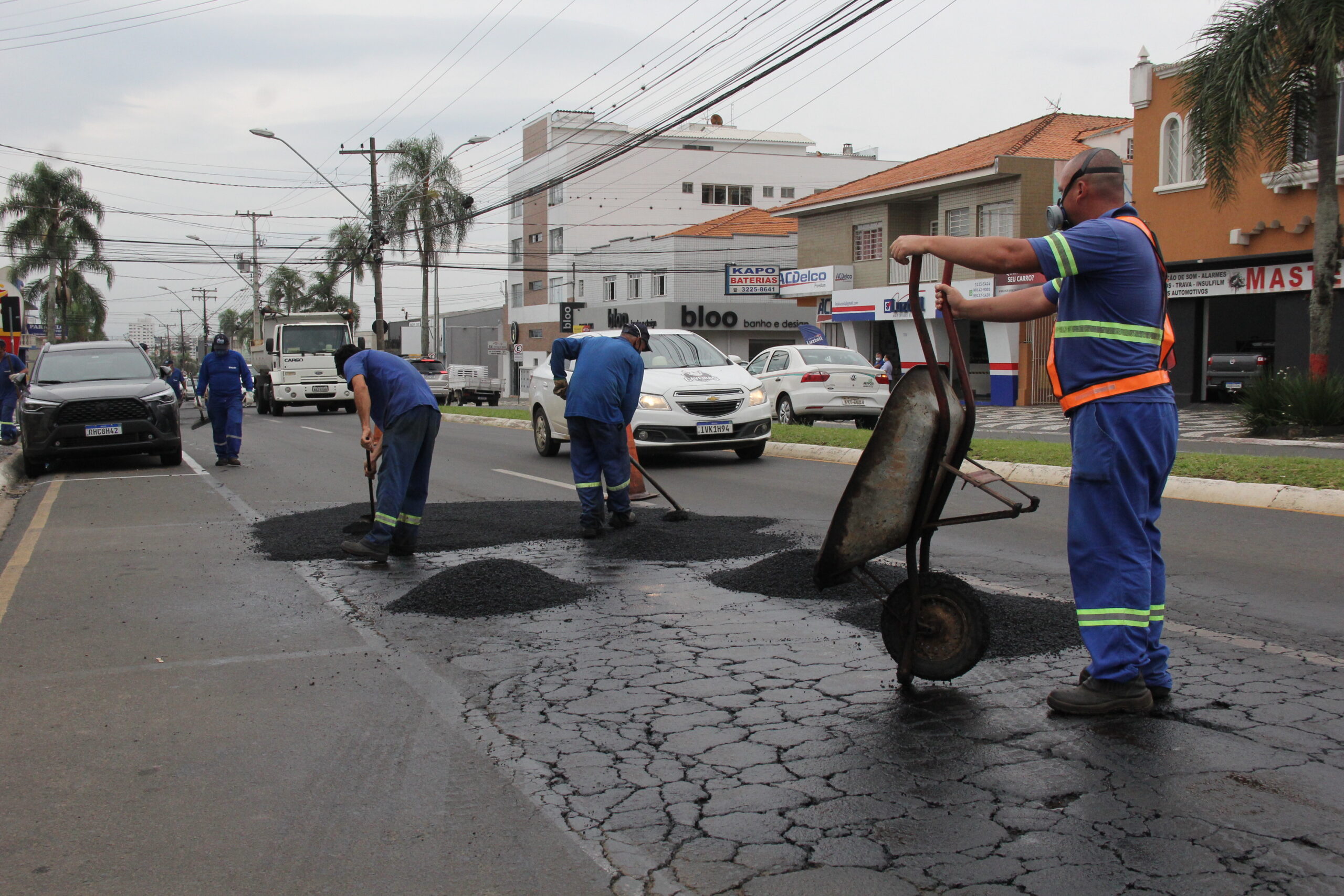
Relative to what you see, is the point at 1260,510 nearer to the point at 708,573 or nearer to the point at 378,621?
the point at 708,573

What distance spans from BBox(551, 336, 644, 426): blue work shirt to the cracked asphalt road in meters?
1.98

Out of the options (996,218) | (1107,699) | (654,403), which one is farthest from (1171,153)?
(1107,699)

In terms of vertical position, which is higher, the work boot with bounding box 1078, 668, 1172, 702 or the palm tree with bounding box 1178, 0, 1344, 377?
the palm tree with bounding box 1178, 0, 1344, 377

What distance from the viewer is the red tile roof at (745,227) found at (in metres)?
57.0

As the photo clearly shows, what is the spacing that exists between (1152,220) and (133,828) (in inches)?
1120

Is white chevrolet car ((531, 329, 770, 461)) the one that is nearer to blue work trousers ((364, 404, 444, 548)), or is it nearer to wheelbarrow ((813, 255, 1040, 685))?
blue work trousers ((364, 404, 444, 548))

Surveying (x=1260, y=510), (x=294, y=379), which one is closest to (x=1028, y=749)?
(x=1260, y=510)

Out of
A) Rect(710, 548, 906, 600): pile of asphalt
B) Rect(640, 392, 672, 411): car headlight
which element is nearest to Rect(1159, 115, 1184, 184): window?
Rect(640, 392, 672, 411): car headlight

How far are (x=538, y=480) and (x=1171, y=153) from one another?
2083 centimetres

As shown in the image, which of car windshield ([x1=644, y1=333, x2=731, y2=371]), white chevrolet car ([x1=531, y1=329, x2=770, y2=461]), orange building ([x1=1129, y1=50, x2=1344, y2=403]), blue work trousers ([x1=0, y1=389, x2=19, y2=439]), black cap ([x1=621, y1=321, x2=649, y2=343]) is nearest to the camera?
black cap ([x1=621, y1=321, x2=649, y2=343])

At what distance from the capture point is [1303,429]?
1736 centimetres

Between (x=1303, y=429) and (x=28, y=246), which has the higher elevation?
(x=28, y=246)

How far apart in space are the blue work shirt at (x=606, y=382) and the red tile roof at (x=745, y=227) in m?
47.9

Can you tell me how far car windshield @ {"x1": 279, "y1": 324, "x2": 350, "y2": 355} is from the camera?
3334 centimetres
